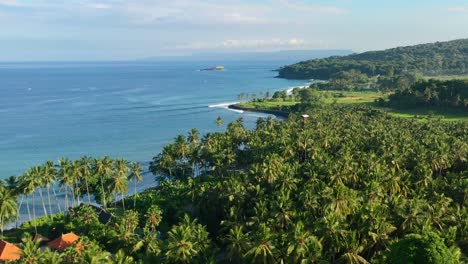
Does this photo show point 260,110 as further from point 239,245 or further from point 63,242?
point 239,245

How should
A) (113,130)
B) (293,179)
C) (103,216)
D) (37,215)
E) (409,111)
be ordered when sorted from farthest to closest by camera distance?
(409,111) → (113,130) → (37,215) → (103,216) → (293,179)

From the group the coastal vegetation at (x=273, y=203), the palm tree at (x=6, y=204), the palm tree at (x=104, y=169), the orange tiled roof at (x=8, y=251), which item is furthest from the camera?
the palm tree at (x=104, y=169)

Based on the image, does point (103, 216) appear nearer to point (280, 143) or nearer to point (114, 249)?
point (114, 249)

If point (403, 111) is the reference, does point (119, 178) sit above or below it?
above

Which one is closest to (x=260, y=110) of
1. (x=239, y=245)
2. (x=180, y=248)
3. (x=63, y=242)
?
(x=63, y=242)

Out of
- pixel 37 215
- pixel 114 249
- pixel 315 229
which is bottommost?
pixel 37 215

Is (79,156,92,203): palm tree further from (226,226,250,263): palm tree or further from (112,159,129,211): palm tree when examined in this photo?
(226,226,250,263): palm tree

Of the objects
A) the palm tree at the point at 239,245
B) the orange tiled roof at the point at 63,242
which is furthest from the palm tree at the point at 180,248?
the orange tiled roof at the point at 63,242

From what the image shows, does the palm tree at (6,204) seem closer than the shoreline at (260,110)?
Yes

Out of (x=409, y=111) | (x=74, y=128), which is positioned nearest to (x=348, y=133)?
(x=409, y=111)

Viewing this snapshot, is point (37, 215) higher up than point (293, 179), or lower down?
lower down

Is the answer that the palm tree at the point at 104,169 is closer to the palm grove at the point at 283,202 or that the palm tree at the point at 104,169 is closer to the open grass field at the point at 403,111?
the palm grove at the point at 283,202
